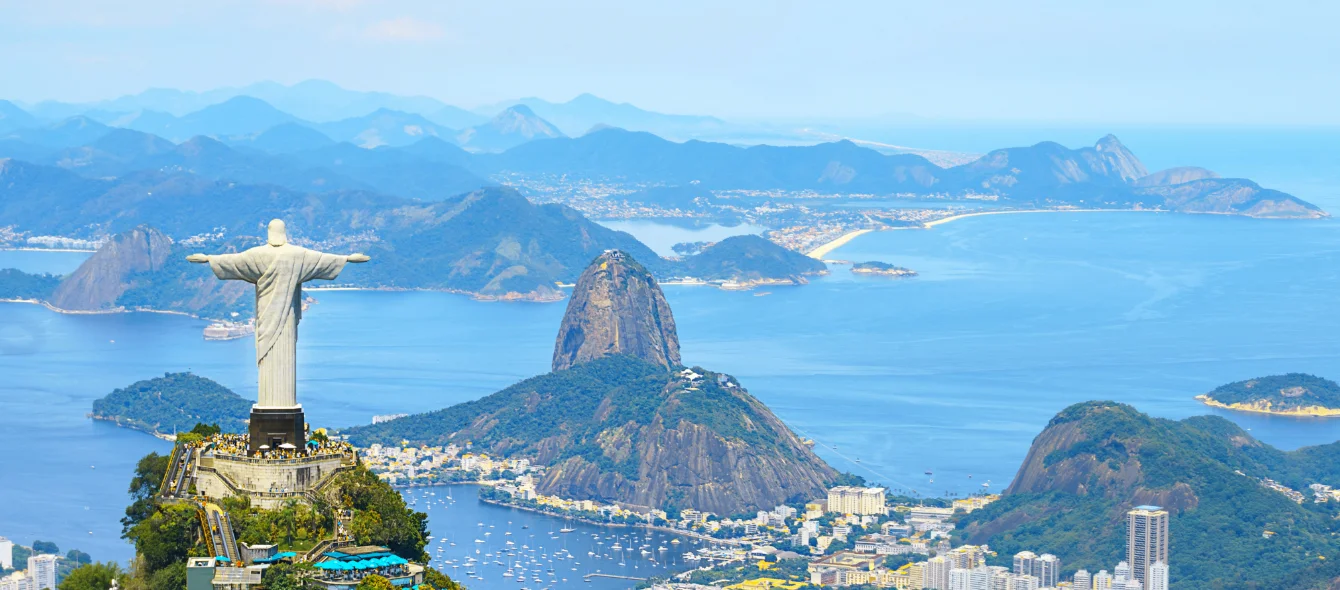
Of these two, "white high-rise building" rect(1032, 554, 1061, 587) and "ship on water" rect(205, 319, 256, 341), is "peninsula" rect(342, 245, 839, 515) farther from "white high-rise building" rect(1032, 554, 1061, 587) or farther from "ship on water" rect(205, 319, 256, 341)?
"ship on water" rect(205, 319, 256, 341)

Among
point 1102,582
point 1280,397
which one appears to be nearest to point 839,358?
point 1280,397

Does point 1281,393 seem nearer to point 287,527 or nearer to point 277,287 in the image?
point 277,287

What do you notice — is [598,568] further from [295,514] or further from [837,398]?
[295,514]

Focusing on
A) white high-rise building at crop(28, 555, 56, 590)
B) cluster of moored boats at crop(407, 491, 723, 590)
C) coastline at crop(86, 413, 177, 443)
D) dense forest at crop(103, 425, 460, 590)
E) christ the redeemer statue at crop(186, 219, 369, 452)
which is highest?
christ the redeemer statue at crop(186, 219, 369, 452)

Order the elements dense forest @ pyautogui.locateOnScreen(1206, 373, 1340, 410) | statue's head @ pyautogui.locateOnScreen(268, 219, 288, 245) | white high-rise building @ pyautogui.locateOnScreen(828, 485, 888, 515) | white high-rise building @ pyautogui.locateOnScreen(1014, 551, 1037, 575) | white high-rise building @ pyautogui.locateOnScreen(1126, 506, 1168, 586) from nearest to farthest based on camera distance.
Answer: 1. statue's head @ pyautogui.locateOnScreen(268, 219, 288, 245)
2. white high-rise building @ pyautogui.locateOnScreen(1014, 551, 1037, 575)
3. white high-rise building @ pyautogui.locateOnScreen(1126, 506, 1168, 586)
4. white high-rise building @ pyautogui.locateOnScreen(828, 485, 888, 515)
5. dense forest @ pyautogui.locateOnScreen(1206, 373, 1340, 410)

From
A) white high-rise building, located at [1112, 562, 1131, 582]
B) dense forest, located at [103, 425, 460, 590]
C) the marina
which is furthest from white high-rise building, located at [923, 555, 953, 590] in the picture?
dense forest, located at [103, 425, 460, 590]

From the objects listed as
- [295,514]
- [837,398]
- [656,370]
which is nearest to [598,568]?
[656,370]
